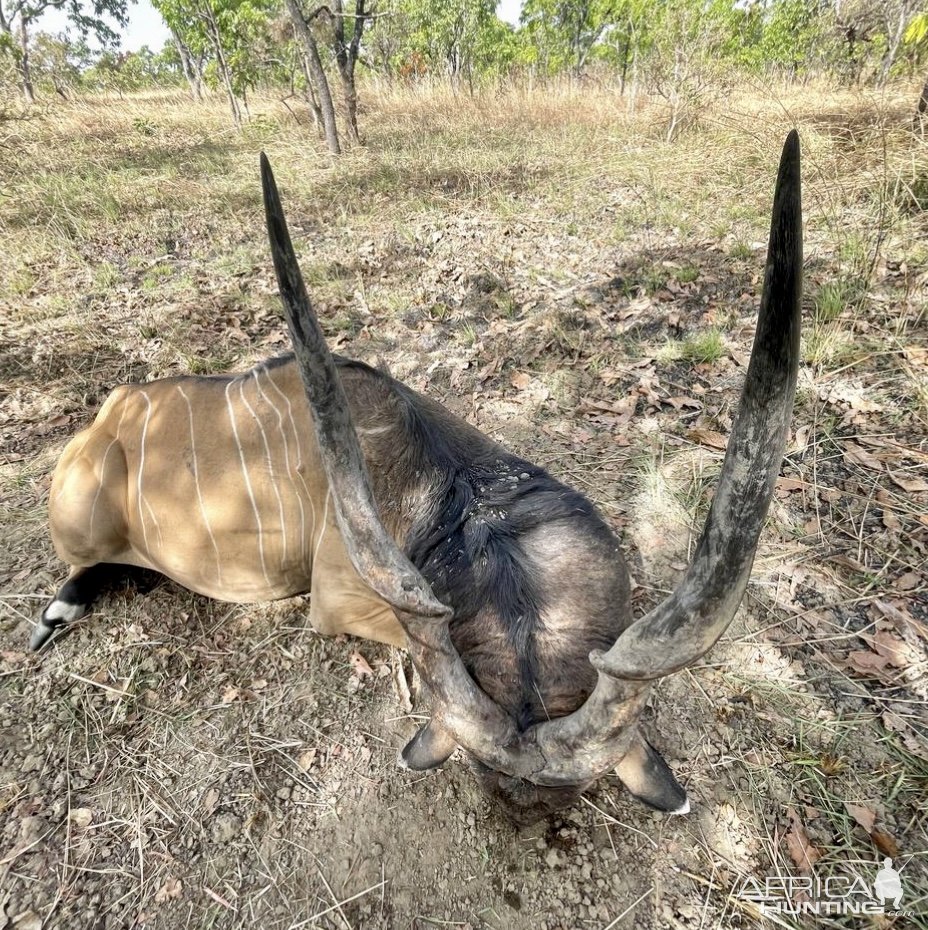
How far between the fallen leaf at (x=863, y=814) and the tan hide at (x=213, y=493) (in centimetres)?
194

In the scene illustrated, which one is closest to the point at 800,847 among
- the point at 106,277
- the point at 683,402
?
the point at 683,402

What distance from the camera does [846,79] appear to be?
29.9ft

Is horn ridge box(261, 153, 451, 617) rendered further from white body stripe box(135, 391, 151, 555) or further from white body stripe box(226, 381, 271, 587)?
white body stripe box(135, 391, 151, 555)

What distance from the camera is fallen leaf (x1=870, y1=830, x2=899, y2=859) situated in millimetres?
1997

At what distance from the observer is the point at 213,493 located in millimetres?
2877

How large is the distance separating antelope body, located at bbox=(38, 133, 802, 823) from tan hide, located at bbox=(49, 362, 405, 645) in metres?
0.01

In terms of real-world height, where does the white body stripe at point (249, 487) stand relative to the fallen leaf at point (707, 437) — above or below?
above

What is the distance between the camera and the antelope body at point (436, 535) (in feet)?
3.87

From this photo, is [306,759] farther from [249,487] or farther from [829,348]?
[829,348]

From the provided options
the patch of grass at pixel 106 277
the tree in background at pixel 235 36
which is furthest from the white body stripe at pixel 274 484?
the tree in background at pixel 235 36

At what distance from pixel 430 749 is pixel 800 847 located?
140 centimetres

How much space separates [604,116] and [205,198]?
8.53m

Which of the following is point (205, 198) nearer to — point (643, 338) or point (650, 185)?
point (650, 185)

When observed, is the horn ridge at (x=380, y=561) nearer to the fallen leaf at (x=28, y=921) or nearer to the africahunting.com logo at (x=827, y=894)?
the africahunting.com logo at (x=827, y=894)
